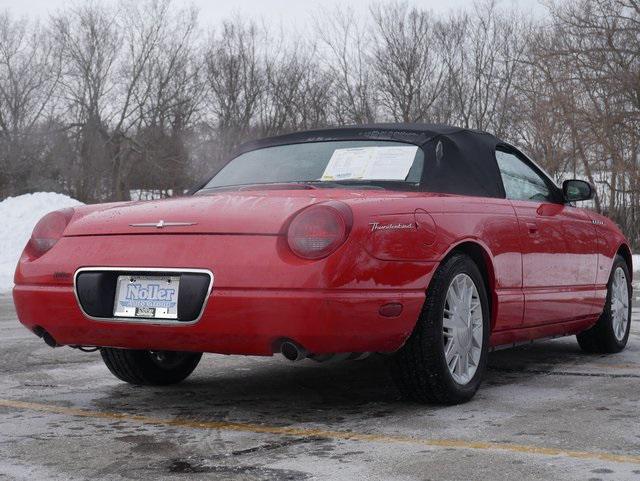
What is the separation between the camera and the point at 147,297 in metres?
3.91

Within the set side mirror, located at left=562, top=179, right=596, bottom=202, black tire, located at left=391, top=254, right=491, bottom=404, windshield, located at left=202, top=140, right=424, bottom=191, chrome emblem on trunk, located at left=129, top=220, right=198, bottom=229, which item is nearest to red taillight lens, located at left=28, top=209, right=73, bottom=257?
chrome emblem on trunk, located at left=129, top=220, right=198, bottom=229

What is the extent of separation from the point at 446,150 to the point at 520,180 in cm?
81

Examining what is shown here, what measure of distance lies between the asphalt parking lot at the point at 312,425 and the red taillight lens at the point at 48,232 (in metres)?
0.71

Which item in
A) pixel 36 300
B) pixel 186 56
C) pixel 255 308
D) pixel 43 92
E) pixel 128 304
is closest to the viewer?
pixel 255 308

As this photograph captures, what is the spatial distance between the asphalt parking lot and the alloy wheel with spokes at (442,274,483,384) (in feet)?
0.58

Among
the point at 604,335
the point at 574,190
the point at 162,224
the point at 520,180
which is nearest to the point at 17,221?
the point at 604,335

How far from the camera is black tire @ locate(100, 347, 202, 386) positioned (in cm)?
488

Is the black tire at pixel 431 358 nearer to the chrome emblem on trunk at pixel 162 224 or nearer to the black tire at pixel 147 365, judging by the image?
the chrome emblem on trunk at pixel 162 224

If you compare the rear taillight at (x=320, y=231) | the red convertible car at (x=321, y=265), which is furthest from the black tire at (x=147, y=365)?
the rear taillight at (x=320, y=231)

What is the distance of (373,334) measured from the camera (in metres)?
3.81

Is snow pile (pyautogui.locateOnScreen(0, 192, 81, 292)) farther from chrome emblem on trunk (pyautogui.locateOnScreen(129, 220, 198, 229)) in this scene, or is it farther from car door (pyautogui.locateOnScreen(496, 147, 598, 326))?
chrome emblem on trunk (pyautogui.locateOnScreen(129, 220, 198, 229))

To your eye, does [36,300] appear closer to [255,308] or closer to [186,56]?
[255,308]

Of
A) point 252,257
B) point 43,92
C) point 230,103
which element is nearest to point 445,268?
point 252,257

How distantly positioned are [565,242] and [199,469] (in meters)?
A: 2.97
